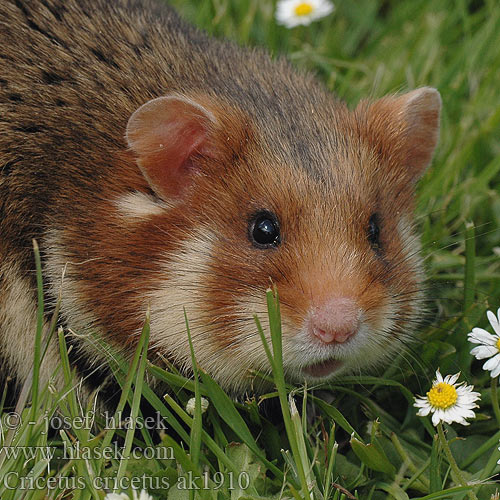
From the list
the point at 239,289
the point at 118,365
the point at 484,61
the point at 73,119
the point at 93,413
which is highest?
the point at 484,61

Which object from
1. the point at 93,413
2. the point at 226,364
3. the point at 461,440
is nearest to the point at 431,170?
the point at 461,440

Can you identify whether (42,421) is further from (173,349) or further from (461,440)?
(461,440)

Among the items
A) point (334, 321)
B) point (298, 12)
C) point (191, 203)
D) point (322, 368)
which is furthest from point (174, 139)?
point (298, 12)

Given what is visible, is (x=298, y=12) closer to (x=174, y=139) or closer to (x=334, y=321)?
(x=174, y=139)

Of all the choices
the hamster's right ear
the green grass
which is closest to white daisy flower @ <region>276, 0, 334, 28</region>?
the green grass

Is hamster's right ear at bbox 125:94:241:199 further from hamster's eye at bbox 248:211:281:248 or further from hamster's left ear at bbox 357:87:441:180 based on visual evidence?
hamster's left ear at bbox 357:87:441:180

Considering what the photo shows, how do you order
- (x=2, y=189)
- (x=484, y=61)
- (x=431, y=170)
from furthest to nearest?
1. (x=484, y=61)
2. (x=431, y=170)
3. (x=2, y=189)

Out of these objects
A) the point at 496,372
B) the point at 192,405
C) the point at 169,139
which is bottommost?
the point at 192,405
